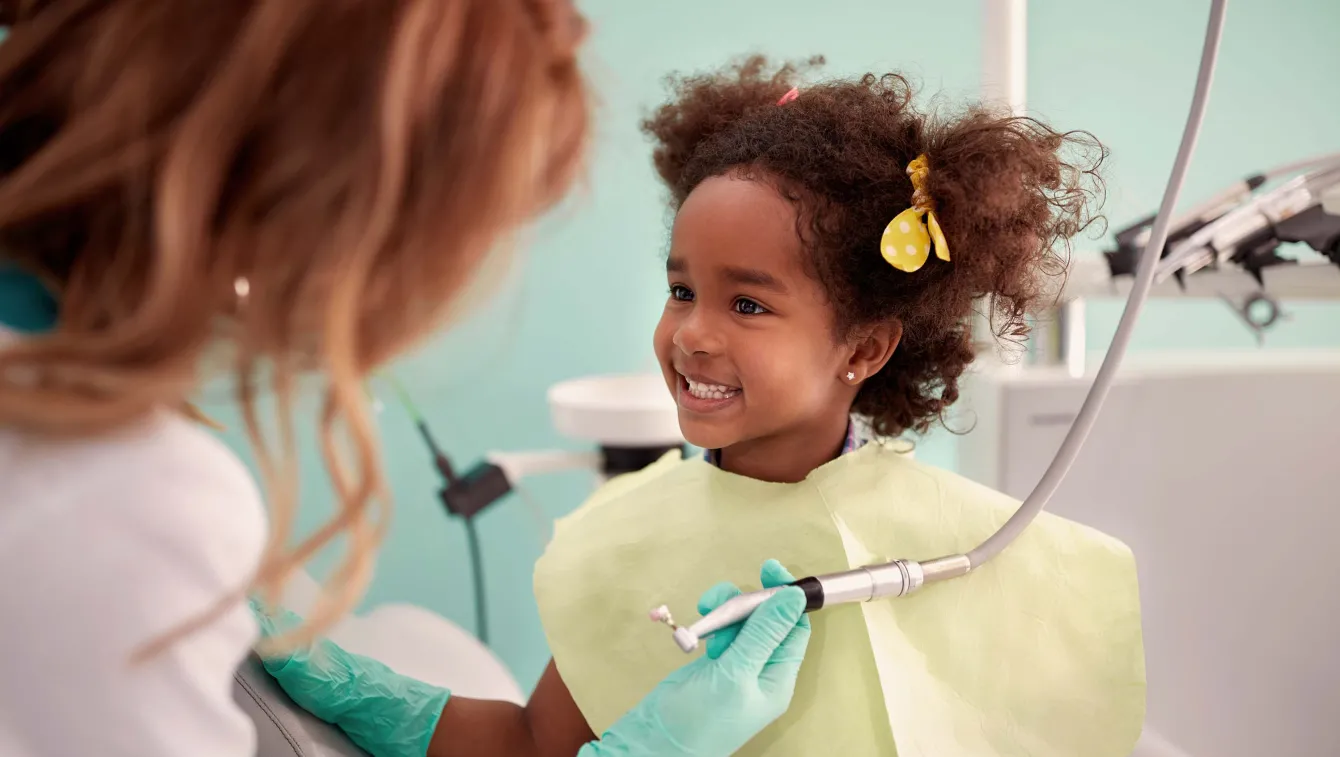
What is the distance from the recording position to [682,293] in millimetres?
871

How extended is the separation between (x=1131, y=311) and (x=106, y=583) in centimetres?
71

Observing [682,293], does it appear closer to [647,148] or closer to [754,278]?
[754,278]

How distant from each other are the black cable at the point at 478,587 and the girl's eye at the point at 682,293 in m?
0.91

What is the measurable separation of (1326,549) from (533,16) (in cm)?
121

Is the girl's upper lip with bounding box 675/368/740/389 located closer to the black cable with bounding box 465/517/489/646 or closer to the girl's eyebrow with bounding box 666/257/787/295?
the girl's eyebrow with bounding box 666/257/787/295

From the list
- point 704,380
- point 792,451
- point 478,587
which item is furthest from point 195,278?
point 478,587

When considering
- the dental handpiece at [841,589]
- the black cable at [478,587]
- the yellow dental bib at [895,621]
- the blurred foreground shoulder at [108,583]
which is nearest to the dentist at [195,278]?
the blurred foreground shoulder at [108,583]

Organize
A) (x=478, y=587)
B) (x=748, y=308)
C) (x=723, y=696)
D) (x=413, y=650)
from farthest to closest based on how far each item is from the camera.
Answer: (x=478, y=587) → (x=413, y=650) → (x=748, y=308) → (x=723, y=696)

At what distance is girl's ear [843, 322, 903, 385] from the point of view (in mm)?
877

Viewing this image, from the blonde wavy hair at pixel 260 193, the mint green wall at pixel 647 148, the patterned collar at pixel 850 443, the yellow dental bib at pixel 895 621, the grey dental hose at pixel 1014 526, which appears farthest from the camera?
the mint green wall at pixel 647 148

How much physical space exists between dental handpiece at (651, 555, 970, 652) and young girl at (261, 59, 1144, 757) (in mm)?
46

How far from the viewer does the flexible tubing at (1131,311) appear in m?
0.70

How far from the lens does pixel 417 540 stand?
81.0 inches

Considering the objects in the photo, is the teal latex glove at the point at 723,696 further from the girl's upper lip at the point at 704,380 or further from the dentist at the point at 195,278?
the dentist at the point at 195,278
